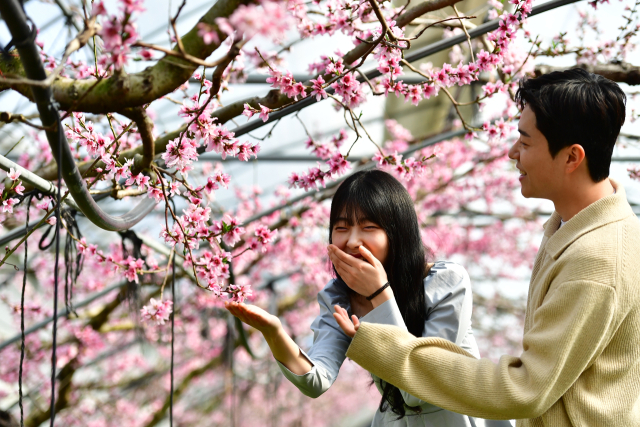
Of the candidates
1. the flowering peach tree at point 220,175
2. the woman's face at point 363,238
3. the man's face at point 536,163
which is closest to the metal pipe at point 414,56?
the flowering peach tree at point 220,175

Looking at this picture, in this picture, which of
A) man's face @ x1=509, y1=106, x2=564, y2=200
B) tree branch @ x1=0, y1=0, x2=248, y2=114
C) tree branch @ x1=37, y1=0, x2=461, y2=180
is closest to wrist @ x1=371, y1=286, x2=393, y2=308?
man's face @ x1=509, y1=106, x2=564, y2=200

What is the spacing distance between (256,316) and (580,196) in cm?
70

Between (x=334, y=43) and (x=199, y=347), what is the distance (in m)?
3.72

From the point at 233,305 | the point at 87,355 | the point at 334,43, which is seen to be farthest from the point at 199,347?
the point at 233,305

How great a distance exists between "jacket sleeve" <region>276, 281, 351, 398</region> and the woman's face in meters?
0.16

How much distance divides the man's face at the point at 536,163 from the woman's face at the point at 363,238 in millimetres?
347

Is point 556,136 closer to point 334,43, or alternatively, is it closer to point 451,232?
point 334,43

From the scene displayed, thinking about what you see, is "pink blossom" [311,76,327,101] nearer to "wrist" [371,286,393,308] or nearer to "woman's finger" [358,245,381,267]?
"woman's finger" [358,245,381,267]

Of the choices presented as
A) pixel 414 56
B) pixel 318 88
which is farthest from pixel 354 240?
pixel 414 56

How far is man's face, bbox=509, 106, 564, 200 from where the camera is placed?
1128mm

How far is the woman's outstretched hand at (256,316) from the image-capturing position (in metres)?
1.13

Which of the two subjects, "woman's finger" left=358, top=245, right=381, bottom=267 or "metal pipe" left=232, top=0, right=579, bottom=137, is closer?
"woman's finger" left=358, top=245, right=381, bottom=267

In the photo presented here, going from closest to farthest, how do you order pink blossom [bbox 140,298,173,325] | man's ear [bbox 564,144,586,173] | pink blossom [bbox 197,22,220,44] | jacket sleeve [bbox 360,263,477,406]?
pink blossom [bbox 197,22,220,44] → man's ear [bbox 564,144,586,173] → jacket sleeve [bbox 360,263,477,406] → pink blossom [bbox 140,298,173,325]

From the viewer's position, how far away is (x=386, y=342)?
110cm
